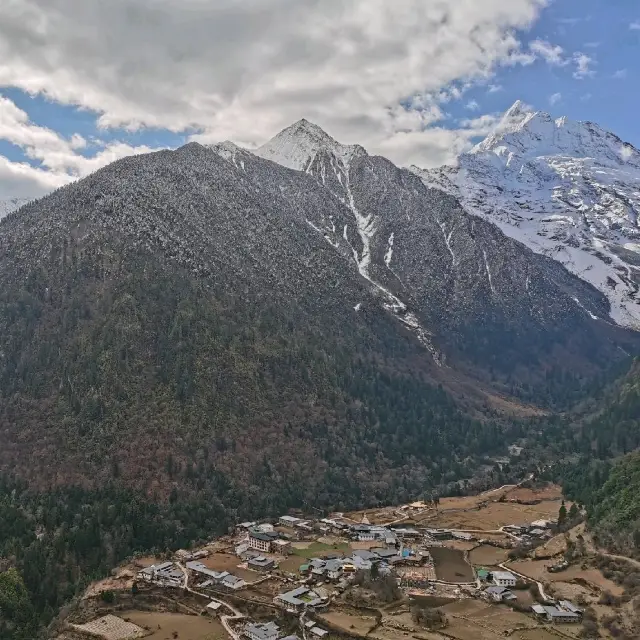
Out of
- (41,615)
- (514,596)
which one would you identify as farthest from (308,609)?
(41,615)

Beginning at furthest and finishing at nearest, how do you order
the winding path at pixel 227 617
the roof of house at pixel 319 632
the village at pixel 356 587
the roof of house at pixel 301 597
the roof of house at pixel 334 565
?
the roof of house at pixel 334 565
the roof of house at pixel 301 597
the village at pixel 356 587
the winding path at pixel 227 617
the roof of house at pixel 319 632

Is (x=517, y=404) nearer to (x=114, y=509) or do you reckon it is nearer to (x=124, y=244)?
(x=124, y=244)

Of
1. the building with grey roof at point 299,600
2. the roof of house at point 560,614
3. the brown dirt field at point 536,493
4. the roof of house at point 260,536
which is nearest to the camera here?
the roof of house at point 560,614

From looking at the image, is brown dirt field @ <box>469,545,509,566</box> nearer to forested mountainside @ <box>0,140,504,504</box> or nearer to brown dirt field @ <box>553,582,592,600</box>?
brown dirt field @ <box>553,582,592,600</box>

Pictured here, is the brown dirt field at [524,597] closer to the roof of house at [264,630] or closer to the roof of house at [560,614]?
the roof of house at [560,614]

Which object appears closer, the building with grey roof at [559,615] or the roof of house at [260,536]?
the building with grey roof at [559,615]

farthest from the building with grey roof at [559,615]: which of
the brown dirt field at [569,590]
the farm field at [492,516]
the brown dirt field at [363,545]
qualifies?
the farm field at [492,516]
